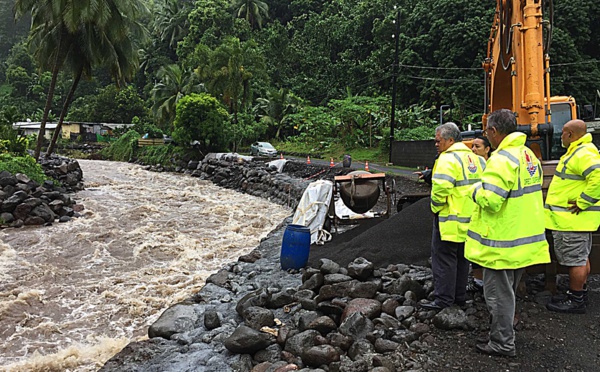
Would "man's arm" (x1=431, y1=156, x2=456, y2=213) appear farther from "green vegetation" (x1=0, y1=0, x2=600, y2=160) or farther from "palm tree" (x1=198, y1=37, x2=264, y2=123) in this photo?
"palm tree" (x1=198, y1=37, x2=264, y2=123)

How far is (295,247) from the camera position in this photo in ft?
22.0

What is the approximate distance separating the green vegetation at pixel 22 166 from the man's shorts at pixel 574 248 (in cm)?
1509

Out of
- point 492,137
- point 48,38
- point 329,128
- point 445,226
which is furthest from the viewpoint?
point 329,128

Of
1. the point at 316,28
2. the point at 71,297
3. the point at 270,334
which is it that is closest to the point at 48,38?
the point at 71,297

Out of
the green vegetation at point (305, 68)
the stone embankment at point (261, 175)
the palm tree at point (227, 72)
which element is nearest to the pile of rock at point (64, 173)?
the green vegetation at point (305, 68)

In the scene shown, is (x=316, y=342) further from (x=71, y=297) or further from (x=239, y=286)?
(x=71, y=297)

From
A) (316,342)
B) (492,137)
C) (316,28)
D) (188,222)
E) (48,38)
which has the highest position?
(316,28)

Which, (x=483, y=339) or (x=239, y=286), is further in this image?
(x=239, y=286)

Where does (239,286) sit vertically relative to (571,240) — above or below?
below

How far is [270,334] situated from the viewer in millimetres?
4324

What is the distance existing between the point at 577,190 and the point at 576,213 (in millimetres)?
213

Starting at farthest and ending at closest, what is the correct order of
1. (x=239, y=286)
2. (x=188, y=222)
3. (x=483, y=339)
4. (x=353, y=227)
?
(x=188, y=222)
(x=353, y=227)
(x=239, y=286)
(x=483, y=339)

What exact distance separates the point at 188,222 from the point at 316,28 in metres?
32.7

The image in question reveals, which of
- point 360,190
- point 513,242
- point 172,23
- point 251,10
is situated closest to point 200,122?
point 360,190
